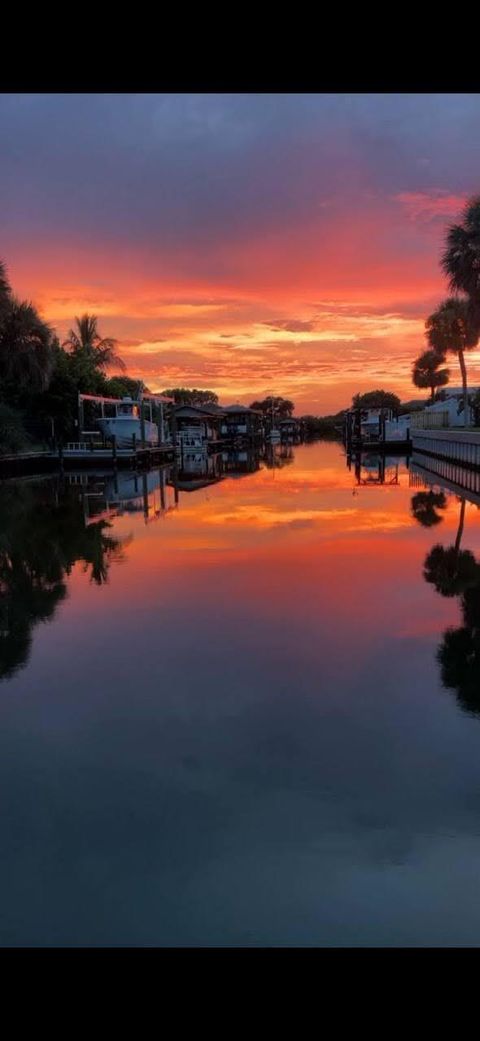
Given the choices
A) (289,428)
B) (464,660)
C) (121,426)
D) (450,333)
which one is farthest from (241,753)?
(289,428)

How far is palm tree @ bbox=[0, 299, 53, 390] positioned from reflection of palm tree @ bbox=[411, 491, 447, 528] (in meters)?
21.0

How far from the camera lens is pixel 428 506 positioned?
22703mm

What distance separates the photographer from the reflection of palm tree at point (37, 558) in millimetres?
10062

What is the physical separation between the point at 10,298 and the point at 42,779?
1384 inches

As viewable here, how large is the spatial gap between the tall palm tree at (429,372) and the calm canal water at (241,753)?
255 feet

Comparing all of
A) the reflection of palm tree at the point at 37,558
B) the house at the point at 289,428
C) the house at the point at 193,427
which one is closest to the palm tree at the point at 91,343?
the house at the point at 193,427

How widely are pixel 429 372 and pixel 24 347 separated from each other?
5968 centimetres

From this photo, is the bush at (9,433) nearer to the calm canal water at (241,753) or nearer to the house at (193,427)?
the house at (193,427)

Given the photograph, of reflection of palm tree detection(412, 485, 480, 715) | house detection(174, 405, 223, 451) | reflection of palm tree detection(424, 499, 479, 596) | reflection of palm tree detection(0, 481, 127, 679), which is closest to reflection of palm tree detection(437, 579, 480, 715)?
reflection of palm tree detection(412, 485, 480, 715)

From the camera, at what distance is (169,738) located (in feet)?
20.7

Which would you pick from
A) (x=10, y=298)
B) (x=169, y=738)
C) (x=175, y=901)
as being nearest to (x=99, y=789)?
(x=169, y=738)

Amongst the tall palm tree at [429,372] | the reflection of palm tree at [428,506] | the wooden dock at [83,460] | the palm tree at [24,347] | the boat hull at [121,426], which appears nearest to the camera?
the reflection of palm tree at [428,506]

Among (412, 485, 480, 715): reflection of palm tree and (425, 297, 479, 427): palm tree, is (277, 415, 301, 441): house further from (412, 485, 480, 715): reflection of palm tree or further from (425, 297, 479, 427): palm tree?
(412, 485, 480, 715): reflection of palm tree
